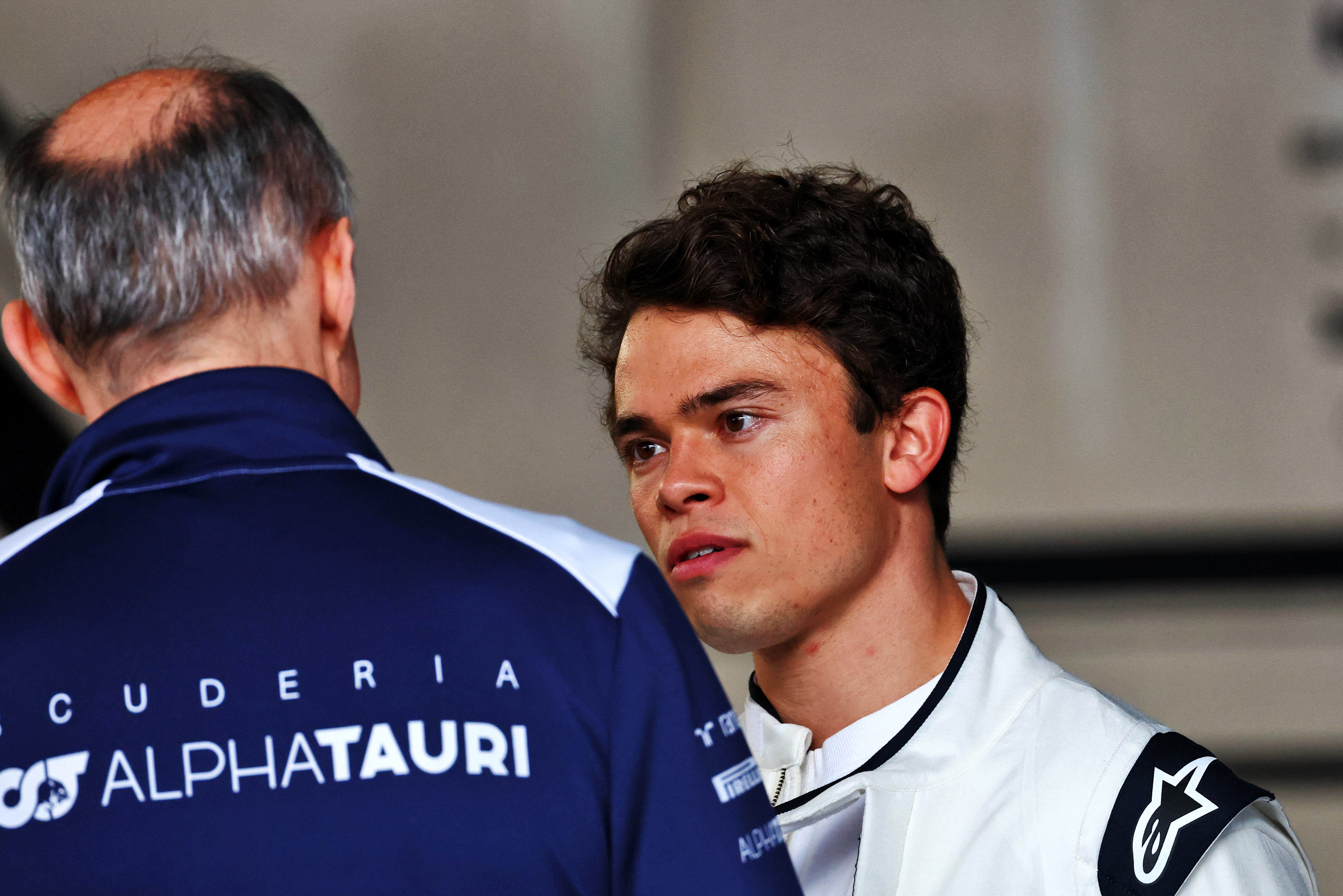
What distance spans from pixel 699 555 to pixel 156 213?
66 centimetres

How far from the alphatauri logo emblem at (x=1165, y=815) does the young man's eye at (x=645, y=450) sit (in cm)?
56

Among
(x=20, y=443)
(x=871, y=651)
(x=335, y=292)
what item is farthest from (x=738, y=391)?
(x=20, y=443)

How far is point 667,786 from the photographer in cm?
71

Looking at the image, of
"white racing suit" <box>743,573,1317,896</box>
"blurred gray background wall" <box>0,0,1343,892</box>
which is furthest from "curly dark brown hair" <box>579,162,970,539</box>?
"blurred gray background wall" <box>0,0,1343,892</box>

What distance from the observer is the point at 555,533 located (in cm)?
74

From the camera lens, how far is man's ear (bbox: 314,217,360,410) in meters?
0.78

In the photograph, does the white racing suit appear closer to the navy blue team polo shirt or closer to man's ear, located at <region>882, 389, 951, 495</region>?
man's ear, located at <region>882, 389, 951, 495</region>

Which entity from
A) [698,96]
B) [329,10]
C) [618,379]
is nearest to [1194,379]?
[698,96]

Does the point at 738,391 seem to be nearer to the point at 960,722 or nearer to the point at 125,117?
the point at 960,722

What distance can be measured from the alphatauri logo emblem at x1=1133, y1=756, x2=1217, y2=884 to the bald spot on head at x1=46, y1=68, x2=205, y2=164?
0.89 m

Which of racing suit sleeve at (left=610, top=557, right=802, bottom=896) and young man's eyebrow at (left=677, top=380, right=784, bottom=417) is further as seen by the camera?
young man's eyebrow at (left=677, top=380, right=784, bottom=417)

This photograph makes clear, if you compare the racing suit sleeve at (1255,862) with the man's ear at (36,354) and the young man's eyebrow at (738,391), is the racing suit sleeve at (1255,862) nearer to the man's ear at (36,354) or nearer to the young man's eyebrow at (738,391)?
the young man's eyebrow at (738,391)

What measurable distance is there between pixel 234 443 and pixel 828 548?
0.66 metres

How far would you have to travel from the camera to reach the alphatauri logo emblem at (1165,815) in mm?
1055
